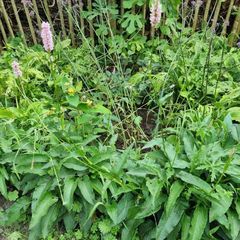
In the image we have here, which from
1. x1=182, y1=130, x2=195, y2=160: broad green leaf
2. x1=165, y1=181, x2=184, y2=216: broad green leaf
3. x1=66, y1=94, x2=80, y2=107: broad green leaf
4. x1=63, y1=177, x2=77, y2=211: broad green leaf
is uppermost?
x1=66, y1=94, x2=80, y2=107: broad green leaf

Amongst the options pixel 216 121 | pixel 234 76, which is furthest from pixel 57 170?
pixel 234 76

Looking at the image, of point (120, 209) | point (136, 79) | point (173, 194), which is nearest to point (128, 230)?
point (120, 209)

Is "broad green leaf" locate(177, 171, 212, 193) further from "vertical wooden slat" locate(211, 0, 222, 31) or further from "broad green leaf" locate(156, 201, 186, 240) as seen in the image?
"vertical wooden slat" locate(211, 0, 222, 31)

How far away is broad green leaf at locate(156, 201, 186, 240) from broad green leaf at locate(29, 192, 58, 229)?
686mm

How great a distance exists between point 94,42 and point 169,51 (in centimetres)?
94

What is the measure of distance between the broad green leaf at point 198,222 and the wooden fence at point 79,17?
1.96 m

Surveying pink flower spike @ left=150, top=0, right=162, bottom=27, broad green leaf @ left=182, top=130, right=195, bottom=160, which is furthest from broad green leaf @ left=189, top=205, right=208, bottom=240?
pink flower spike @ left=150, top=0, right=162, bottom=27

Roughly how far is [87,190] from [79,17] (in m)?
2.07

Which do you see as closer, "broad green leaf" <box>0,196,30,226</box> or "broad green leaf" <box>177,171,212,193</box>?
"broad green leaf" <box>177,171,212,193</box>

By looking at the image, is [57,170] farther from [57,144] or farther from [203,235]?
[203,235]

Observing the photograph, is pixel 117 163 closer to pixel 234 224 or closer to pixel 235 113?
pixel 234 224

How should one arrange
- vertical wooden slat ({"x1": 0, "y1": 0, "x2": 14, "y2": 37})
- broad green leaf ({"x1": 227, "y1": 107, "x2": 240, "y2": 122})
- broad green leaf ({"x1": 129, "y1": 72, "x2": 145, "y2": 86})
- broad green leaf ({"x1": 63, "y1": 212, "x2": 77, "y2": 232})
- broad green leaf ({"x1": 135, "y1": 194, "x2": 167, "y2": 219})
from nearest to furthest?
broad green leaf ({"x1": 135, "y1": 194, "x2": 167, "y2": 219}) → broad green leaf ({"x1": 63, "y1": 212, "x2": 77, "y2": 232}) → broad green leaf ({"x1": 227, "y1": 107, "x2": 240, "y2": 122}) → broad green leaf ({"x1": 129, "y1": 72, "x2": 145, "y2": 86}) → vertical wooden slat ({"x1": 0, "y1": 0, "x2": 14, "y2": 37})

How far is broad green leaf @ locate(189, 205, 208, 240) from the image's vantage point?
7.48ft

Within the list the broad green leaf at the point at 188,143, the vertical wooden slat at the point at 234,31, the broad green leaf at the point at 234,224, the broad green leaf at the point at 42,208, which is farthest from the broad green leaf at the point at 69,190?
the vertical wooden slat at the point at 234,31
